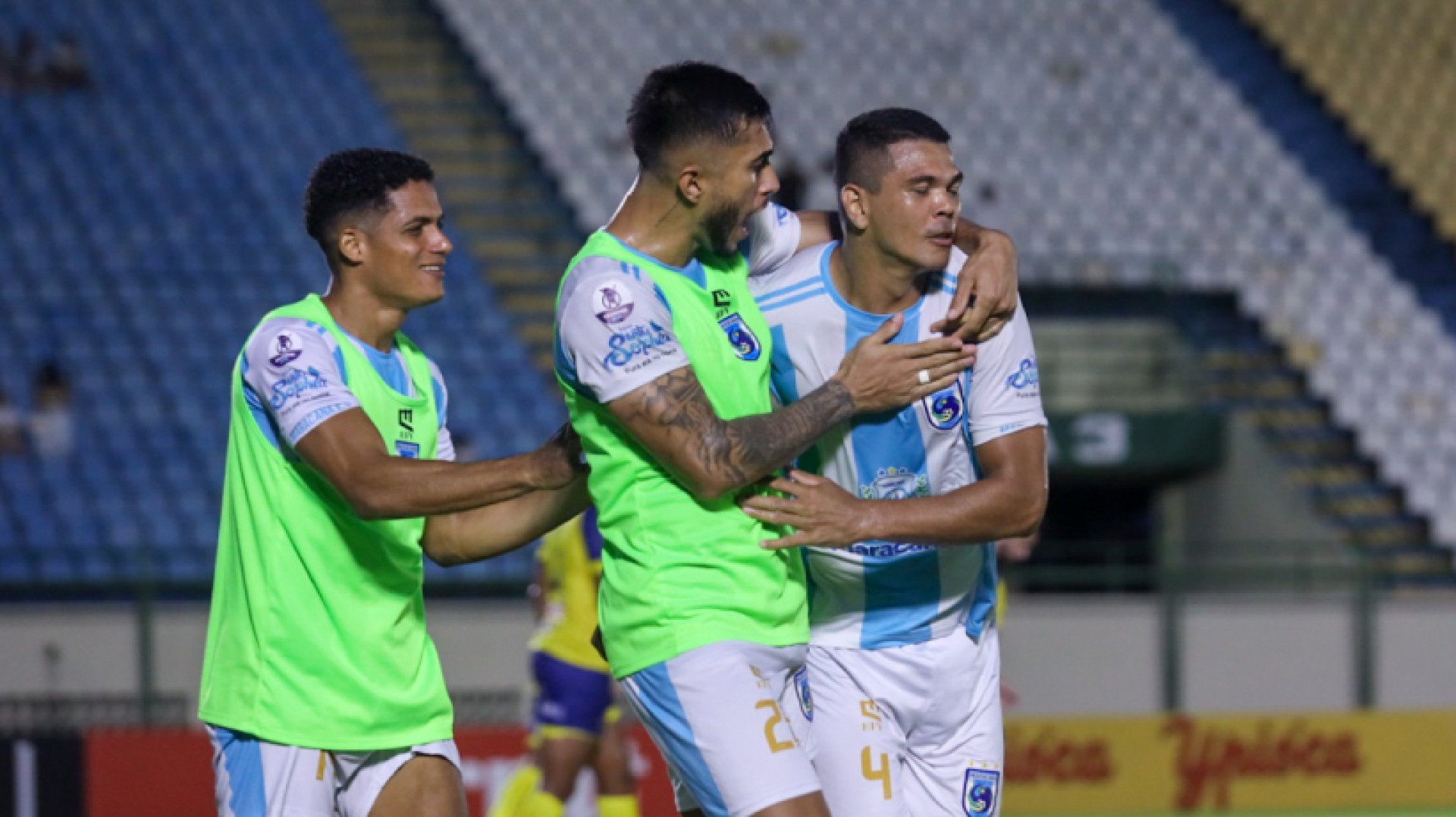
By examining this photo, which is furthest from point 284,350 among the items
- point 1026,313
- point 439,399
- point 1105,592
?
point 1105,592

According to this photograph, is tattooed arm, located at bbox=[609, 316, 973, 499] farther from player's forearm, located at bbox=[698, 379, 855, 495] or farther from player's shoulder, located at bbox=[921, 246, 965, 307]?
player's shoulder, located at bbox=[921, 246, 965, 307]

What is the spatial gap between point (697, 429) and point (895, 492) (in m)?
0.84

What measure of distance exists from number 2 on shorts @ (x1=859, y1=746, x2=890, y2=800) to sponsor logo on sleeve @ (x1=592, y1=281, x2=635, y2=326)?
1.29 metres

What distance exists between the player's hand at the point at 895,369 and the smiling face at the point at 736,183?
37 centimetres

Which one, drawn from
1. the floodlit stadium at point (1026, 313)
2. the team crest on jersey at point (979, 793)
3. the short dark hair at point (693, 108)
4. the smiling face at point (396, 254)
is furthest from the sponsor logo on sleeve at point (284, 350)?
the floodlit stadium at point (1026, 313)

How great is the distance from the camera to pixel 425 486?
12.7 ft

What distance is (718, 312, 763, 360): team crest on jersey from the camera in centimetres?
387

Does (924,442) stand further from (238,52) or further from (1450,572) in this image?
(238,52)

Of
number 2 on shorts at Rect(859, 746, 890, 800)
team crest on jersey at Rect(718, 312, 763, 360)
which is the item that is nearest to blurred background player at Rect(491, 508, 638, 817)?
number 2 on shorts at Rect(859, 746, 890, 800)

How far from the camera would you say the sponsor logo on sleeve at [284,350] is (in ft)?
13.0

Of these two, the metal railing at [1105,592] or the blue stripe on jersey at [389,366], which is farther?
the metal railing at [1105,592]

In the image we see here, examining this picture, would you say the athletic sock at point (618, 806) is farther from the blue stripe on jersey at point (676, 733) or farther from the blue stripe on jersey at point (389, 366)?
the blue stripe on jersey at point (676, 733)

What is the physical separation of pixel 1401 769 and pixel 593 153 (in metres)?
8.15

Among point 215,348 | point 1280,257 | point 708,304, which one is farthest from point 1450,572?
point 708,304
